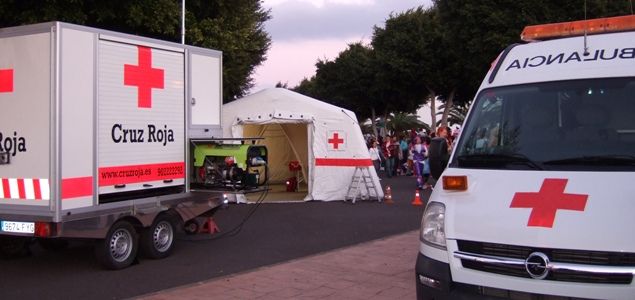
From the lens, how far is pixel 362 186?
51.1 feet

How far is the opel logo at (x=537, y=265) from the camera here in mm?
3838

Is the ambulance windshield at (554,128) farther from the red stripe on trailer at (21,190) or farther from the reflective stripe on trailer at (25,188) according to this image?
the red stripe on trailer at (21,190)

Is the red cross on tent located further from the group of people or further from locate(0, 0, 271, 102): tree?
locate(0, 0, 271, 102): tree

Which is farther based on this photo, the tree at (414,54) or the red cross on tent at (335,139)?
the tree at (414,54)

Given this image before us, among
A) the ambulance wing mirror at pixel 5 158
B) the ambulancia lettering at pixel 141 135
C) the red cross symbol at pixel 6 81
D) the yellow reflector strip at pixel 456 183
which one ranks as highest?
the red cross symbol at pixel 6 81

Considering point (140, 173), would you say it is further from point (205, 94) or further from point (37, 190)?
point (205, 94)

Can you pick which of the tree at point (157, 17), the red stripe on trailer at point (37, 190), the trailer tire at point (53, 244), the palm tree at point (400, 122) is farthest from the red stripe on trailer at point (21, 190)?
the palm tree at point (400, 122)

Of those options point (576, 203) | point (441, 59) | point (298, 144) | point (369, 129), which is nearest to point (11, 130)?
point (576, 203)

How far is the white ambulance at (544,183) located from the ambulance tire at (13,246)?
6.21m

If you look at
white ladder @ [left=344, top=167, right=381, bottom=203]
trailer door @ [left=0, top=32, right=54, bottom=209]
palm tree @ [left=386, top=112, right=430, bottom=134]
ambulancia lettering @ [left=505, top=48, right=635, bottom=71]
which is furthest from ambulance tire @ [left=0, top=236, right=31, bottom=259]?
palm tree @ [left=386, top=112, right=430, bottom=134]

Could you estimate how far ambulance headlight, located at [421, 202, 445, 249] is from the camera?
4434 mm

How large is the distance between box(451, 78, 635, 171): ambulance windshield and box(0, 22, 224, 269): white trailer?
4.48 meters

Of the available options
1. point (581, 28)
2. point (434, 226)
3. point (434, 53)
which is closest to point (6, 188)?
point (434, 226)

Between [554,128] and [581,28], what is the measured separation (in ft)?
4.65
